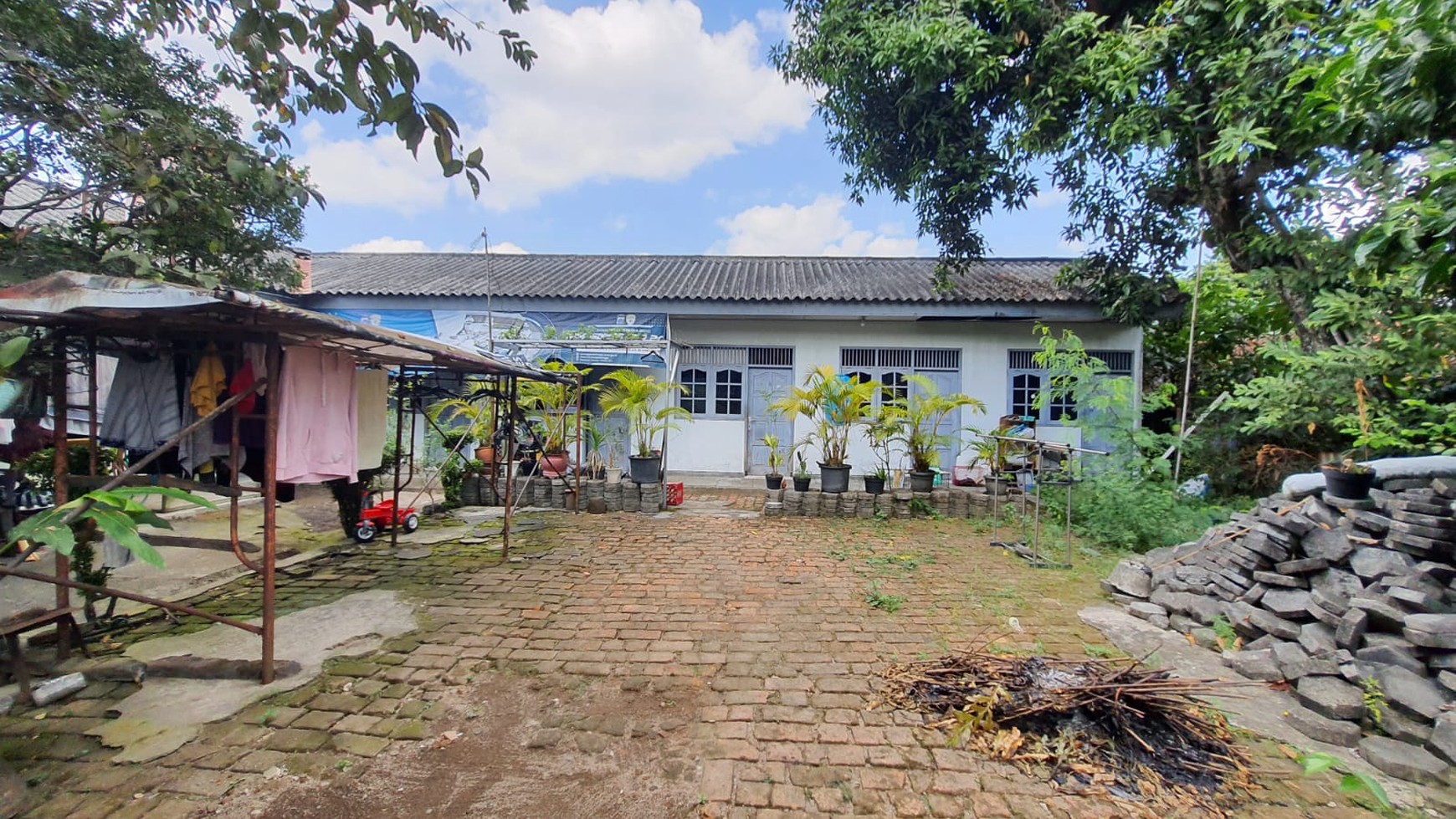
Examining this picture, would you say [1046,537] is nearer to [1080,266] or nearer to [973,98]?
[1080,266]

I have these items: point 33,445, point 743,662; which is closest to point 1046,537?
point 743,662

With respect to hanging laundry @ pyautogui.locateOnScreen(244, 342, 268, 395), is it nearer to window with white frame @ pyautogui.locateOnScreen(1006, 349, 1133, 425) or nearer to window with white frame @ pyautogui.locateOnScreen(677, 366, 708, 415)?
window with white frame @ pyautogui.locateOnScreen(677, 366, 708, 415)

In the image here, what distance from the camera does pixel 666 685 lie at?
3400 millimetres

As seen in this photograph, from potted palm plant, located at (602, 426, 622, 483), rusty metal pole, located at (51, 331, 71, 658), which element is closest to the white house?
potted palm plant, located at (602, 426, 622, 483)

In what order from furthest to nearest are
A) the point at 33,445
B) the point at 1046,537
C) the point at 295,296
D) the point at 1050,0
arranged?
the point at 295,296 < the point at 1050,0 < the point at 1046,537 < the point at 33,445

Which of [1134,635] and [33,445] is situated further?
[33,445]

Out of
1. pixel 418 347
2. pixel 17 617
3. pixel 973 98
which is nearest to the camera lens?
pixel 17 617

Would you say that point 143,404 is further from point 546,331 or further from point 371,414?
point 546,331

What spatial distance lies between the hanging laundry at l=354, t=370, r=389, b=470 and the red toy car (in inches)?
37.3

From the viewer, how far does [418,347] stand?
4.15 metres

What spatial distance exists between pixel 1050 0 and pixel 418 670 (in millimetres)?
10468

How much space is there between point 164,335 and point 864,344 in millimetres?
9561

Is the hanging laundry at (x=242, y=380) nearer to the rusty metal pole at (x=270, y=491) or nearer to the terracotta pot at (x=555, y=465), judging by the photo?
the rusty metal pole at (x=270, y=491)

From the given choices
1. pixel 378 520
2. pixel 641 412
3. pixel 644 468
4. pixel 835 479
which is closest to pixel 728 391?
pixel 641 412
